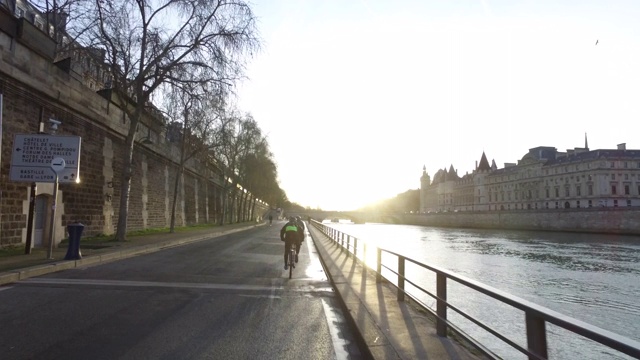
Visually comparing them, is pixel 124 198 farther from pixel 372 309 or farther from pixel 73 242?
pixel 372 309

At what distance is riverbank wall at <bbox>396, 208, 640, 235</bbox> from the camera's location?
61.7 metres

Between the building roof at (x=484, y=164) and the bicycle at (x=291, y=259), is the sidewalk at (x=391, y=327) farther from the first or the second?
the building roof at (x=484, y=164)

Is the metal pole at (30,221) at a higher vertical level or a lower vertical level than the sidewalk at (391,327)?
higher

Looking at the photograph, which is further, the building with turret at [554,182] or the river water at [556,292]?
the building with turret at [554,182]

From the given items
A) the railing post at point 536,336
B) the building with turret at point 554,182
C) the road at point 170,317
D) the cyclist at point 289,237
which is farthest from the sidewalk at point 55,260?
the building with turret at point 554,182

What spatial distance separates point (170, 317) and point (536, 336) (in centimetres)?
531

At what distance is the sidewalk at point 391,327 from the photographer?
199 inches

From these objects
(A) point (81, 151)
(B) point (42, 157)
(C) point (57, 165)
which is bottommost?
(C) point (57, 165)

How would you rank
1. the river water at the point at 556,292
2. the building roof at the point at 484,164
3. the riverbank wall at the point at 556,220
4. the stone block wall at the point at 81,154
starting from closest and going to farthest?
the river water at the point at 556,292 → the stone block wall at the point at 81,154 → the riverbank wall at the point at 556,220 → the building roof at the point at 484,164

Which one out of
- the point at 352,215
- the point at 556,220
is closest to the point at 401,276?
the point at 556,220

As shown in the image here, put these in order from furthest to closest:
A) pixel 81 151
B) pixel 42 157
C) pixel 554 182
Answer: pixel 554 182 < pixel 81 151 < pixel 42 157

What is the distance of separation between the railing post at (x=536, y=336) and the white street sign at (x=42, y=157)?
13585mm

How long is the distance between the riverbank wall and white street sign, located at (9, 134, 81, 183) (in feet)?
213

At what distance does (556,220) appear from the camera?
7406 cm
